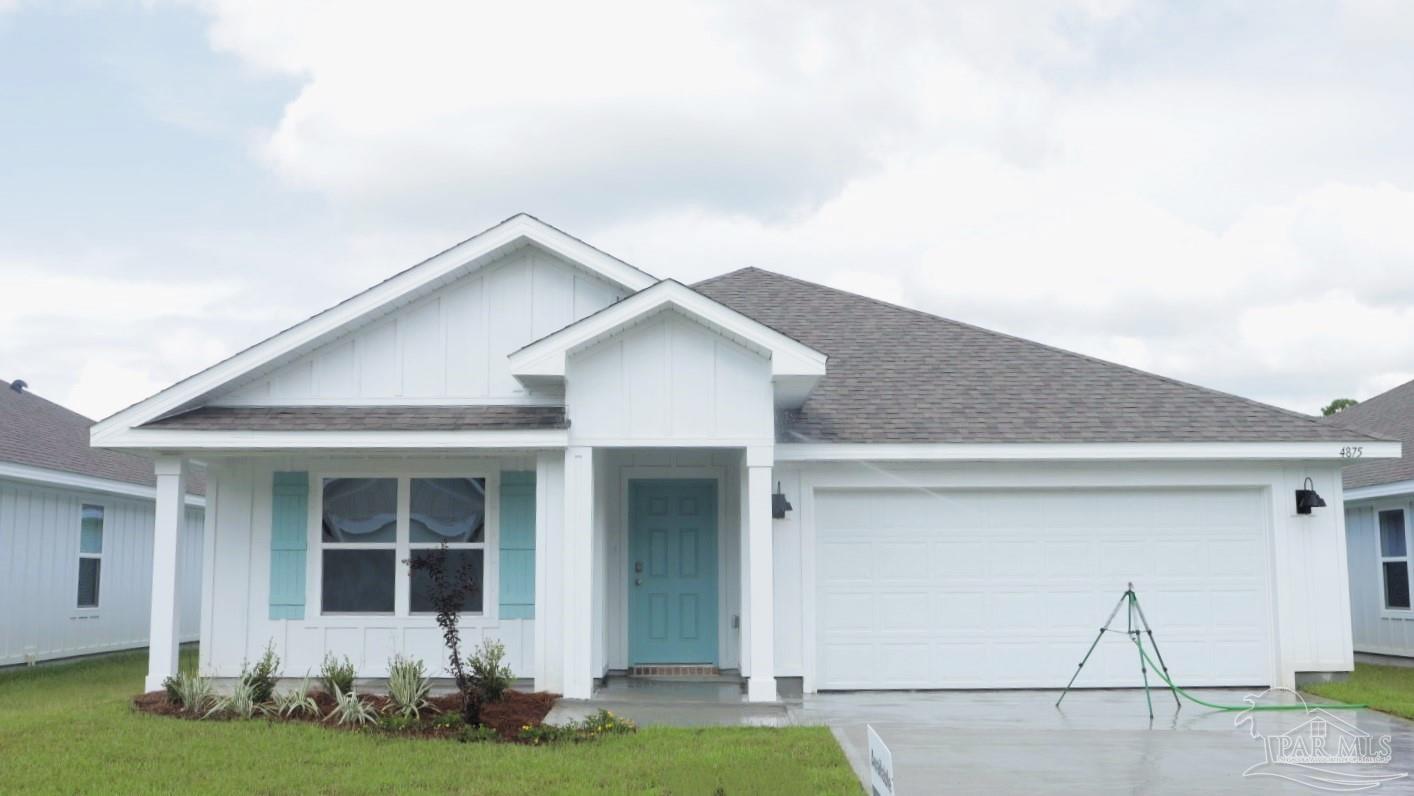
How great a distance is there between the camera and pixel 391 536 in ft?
44.9

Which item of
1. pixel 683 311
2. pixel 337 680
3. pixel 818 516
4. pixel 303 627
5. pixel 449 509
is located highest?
pixel 683 311

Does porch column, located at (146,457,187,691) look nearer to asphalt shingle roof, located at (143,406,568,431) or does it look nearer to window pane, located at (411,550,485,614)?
asphalt shingle roof, located at (143,406,568,431)

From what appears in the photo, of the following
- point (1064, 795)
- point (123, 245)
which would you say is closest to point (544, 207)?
point (123, 245)

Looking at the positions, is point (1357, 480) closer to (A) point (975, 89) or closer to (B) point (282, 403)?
(A) point (975, 89)

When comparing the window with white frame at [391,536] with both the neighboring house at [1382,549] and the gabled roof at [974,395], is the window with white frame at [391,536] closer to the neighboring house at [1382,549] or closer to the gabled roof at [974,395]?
the gabled roof at [974,395]

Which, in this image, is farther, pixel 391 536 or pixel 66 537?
pixel 66 537

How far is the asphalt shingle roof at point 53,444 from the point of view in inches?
704

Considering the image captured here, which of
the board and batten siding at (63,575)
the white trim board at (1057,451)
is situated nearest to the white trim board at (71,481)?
the board and batten siding at (63,575)

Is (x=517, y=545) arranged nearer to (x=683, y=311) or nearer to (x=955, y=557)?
(x=683, y=311)

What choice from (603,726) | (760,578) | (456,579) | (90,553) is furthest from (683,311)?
(90,553)

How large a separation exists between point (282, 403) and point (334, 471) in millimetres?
920

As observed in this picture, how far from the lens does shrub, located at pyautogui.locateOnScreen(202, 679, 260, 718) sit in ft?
36.4

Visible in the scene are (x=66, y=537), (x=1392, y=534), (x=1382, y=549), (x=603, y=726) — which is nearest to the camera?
(x=603, y=726)

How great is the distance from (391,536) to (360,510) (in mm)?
455
